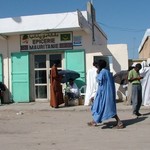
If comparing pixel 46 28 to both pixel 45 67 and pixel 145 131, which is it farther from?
pixel 145 131

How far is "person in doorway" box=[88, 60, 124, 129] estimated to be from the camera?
10273 millimetres

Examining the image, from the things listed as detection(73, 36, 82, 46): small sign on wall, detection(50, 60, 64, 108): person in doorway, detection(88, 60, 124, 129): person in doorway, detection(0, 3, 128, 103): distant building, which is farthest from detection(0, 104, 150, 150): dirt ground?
detection(73, 36, 82, 46): small sign on wall

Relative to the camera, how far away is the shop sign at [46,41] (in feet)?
59.9

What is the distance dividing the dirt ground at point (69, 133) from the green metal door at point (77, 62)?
3.70 metres

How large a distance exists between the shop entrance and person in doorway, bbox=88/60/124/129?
332 inches

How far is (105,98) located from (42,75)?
8.86 metres

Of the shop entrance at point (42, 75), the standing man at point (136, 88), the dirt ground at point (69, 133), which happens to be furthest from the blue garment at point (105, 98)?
the shop entrance at point (42, 75)

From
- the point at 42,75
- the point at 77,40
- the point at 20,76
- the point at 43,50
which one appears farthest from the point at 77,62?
the point at 20,76

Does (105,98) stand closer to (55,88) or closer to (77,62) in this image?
(55,88)

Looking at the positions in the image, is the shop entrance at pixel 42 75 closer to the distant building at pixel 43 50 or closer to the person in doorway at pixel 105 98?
the distant building at pixel 43 50

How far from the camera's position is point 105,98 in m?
10.3

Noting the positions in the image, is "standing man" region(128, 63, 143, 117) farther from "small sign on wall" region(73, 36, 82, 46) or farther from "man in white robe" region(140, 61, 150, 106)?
"small sign on wall" region(73, 36, 82, 46)

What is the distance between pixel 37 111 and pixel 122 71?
4.11m

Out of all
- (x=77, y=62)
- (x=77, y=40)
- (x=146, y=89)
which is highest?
(x=77, y=40)
